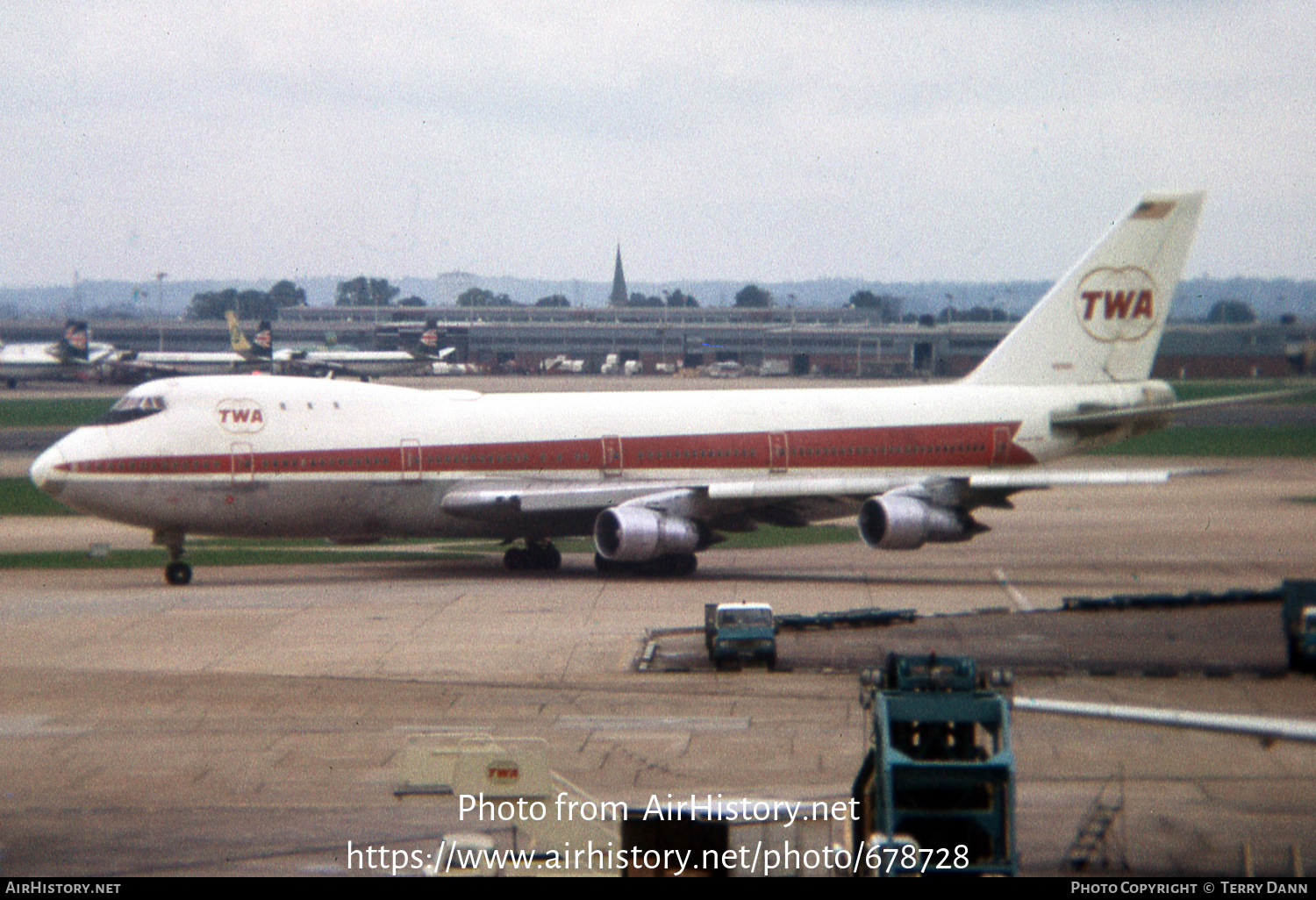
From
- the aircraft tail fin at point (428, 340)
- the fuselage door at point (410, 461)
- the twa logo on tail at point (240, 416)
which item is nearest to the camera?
the twa logo on tail at point (240, 416)

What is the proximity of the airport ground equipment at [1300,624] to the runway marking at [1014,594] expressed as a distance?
6.34 metres

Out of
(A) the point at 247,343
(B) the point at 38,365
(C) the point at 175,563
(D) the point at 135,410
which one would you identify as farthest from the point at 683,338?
(B) the point at 38,365

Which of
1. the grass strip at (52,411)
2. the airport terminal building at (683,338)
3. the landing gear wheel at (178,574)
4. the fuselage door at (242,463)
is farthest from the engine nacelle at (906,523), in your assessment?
the grass strip at (52,411)

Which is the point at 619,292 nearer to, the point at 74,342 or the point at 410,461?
the point at 410,461

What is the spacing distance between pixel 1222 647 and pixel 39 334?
129 m

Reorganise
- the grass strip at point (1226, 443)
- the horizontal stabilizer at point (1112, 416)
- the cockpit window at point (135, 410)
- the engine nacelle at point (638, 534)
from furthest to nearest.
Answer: the grass strip at point (1226, 443)
the horizontal stabilizer at point (1112, 416)
the cockpit window at point (135, 410)
the engine nacelle at point (638, 534)

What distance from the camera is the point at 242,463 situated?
37500mm

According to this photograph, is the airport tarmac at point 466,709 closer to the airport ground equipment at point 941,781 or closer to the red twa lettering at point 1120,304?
the airport ground equipment at point 941,781

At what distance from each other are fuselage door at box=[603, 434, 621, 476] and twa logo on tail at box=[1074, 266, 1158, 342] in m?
14.5

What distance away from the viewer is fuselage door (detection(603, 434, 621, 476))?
131 ft

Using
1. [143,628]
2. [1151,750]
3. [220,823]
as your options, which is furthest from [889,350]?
[220,823]

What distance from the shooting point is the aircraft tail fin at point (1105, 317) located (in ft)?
142

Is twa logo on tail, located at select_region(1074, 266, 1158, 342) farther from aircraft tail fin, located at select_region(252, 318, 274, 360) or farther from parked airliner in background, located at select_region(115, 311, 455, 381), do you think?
aircraft tail fin, located at select_region(252, 318, 274, 360)

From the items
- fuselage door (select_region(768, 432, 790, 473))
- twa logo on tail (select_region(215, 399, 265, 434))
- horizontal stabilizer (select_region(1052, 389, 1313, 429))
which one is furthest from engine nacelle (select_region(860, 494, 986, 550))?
twa logo on tail (select_region(215, 399, 265, 434))
